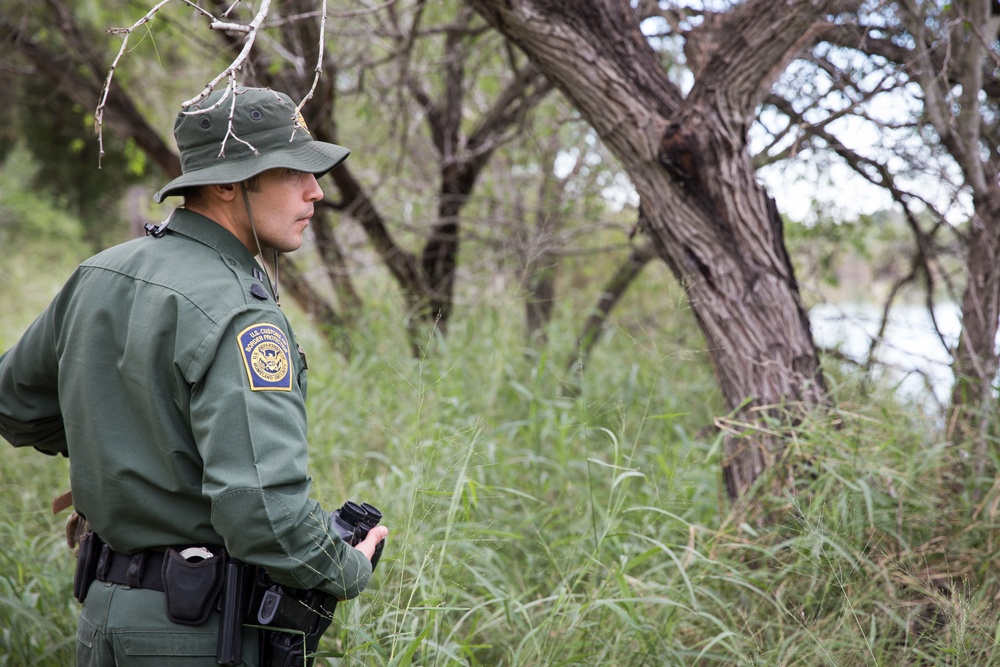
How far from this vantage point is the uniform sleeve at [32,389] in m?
1.76

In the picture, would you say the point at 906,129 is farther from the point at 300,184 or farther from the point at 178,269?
the point at 178,269

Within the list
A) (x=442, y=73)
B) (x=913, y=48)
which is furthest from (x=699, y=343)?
(x=442, y=73)

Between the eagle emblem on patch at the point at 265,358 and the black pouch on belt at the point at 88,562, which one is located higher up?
the eagle emblem on patch at the point at 265,358

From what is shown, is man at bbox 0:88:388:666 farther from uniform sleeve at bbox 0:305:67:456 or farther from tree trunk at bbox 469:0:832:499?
tree trunk at bbox 469:0:832:499

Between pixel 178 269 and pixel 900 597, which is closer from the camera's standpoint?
pixel 178 269

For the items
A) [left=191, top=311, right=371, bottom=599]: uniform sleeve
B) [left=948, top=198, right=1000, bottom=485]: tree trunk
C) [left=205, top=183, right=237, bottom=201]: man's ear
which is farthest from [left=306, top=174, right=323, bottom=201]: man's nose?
[left=948, top=198, right=1000, bottom=485]: tree trunk

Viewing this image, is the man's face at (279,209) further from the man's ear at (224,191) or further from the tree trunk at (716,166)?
the tree trunk at (716,166)

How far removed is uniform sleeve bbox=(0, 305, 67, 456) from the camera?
1.76 metres

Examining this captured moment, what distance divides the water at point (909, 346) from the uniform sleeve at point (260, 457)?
2435 millimetres

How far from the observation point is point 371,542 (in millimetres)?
1749

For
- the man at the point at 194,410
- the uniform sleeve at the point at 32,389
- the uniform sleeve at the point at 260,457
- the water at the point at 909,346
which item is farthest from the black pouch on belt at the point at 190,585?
the water at the point at 909,346

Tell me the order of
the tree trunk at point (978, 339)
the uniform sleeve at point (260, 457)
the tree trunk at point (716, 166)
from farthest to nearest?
the tree trunk at point (978, 339) < the tree trunk at point (716, 166) < the uniform sleeve at point (260, 457)

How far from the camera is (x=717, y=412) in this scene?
4.00 m

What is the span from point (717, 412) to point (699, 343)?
41 centimetres
